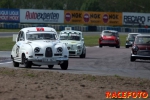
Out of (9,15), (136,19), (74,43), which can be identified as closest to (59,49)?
(74,43)

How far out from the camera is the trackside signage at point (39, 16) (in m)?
80.3

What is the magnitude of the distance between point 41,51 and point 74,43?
10.3m

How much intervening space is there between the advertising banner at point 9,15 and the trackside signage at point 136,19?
611 inches

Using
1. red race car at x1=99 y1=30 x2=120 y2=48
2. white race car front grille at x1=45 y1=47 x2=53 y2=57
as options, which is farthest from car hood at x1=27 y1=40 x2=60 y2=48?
red race car at x1=99 y1=30 x2=120 y2=48

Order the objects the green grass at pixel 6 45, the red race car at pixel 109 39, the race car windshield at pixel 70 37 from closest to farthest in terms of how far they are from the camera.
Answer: the race car windshield at pixel 70 37
the green grass at pixel 6 45
the red race car at pixel 109 39

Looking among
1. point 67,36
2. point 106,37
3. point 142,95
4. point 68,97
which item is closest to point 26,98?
point 68,97

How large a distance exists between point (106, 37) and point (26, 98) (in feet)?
121

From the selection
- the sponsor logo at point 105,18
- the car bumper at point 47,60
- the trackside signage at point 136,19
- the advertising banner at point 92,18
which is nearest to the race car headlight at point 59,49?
the car bumper at point 47,60

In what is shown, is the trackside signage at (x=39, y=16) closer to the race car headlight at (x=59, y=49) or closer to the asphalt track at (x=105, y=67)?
the asphalt track at (x=105, y=67)

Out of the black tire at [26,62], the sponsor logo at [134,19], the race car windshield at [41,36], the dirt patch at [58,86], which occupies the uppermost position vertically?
the sponsor logo at [134,19]

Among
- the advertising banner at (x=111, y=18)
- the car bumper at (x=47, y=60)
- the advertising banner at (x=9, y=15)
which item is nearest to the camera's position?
the car bumper at (x=47, y=60)

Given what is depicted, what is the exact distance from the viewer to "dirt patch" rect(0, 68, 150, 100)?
12.5 m

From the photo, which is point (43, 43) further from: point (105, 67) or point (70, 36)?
point (70, 36)

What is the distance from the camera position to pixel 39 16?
80.9 metres
